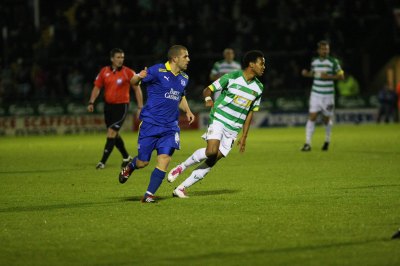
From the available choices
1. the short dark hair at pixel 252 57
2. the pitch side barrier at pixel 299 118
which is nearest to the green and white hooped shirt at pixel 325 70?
the short dark hair at pixel 252 57

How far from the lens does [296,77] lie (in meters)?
33.2

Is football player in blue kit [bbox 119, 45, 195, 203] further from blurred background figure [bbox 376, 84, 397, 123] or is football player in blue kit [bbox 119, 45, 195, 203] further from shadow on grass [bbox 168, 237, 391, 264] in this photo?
blurred background figure [bbox 376, 84, 397, 123]

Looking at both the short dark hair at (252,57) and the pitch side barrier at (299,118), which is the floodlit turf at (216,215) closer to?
the short dark hair at (252,57)

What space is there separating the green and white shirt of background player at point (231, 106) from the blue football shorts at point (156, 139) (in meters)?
0.52

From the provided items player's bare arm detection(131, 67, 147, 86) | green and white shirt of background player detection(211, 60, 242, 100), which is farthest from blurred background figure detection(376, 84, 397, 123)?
player's bare arm detection(131, 67, 147, 86)

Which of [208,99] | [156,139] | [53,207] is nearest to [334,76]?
[156,139]

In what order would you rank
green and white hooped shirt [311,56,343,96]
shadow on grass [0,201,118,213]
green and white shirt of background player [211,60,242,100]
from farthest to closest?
1. green and white shirt of background player [211,60,242,100]
2. green and white hooped shirt [311,56,343,96]
3. shadow on grass [0,201,118,213]

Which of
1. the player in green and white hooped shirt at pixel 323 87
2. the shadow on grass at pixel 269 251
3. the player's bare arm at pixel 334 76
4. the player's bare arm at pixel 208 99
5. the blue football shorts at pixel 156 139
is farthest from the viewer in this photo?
the player in green and white hooped shirt at pixel 323 87

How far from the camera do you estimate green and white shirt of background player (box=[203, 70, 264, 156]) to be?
12273mm

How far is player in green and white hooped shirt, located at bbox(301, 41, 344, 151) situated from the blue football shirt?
917 cm

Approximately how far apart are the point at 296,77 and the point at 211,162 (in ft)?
70.3

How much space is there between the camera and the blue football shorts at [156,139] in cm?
1196

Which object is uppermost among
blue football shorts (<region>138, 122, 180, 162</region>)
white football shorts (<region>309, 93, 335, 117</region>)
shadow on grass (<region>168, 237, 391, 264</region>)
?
blue football shorts (<region>138, 122, 180, 162</region>)

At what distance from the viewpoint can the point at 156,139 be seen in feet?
39.7
